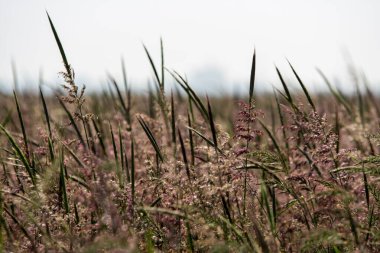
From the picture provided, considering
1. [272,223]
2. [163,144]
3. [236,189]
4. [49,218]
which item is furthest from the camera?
[163,144]

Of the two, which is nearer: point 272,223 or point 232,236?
point 272,223

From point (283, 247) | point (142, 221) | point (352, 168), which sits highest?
point (352, 168)

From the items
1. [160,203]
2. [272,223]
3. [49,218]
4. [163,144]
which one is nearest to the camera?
[272,223]

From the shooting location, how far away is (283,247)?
1.83 metres

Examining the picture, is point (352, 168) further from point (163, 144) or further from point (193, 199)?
point (163, 144)

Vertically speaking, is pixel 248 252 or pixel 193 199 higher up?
pixel 193 199

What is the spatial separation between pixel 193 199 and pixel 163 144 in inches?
36.2

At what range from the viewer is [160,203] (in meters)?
2.06

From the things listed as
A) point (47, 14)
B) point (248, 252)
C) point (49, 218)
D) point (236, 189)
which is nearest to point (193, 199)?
point (236, 189)

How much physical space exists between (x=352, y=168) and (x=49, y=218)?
1094mm

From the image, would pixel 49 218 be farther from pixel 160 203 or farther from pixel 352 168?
pixel 352 168

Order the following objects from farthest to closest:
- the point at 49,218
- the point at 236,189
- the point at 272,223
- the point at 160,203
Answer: the point at 160,203 < the point at 236,189 < the point at 49,218 < the point at 272,223

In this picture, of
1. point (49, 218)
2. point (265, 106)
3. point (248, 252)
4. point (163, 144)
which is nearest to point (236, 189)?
point (248, 252)

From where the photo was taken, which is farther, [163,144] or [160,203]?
[163,144]
